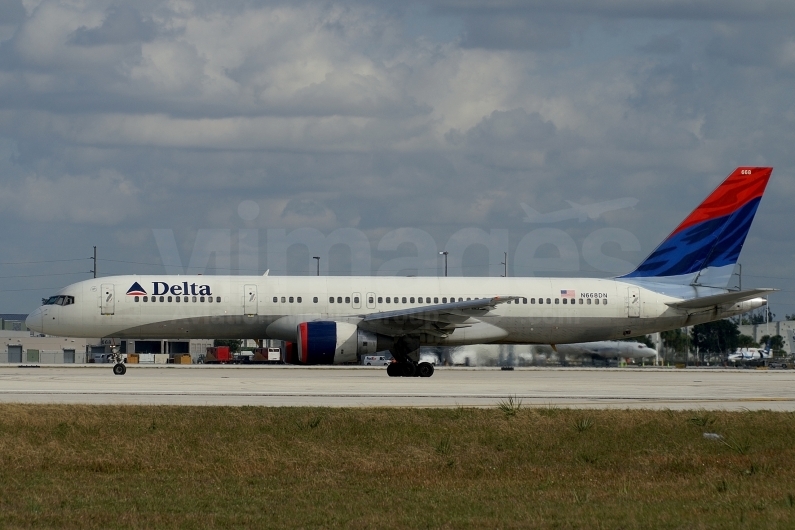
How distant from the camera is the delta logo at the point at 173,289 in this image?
4212 centimetres

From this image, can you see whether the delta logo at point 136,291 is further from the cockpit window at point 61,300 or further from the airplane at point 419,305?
the cockpit window at point 61,300

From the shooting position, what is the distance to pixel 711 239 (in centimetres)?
4709

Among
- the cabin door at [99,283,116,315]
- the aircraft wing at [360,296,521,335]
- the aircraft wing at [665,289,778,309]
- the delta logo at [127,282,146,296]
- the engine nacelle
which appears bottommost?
the engine nacelle

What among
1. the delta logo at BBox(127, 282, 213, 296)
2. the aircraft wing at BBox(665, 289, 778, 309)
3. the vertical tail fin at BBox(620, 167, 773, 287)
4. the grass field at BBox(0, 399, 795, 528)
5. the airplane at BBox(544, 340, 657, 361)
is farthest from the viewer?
the airplane at BBox(544, 340, 657, 361)

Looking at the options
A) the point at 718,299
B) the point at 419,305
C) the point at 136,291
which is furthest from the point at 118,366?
the point at 718,299

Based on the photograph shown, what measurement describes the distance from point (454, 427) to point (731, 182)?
31265mm

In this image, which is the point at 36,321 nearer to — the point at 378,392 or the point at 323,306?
the point at 323,306

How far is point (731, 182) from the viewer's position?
47.6 m

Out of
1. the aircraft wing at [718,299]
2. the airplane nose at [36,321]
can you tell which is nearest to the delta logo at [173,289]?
the airplane nose at [36,321]

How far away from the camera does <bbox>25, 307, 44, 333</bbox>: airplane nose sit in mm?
42906

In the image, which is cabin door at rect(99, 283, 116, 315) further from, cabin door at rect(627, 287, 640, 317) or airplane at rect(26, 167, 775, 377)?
cabin door at rect(627, 287, 640, 317)

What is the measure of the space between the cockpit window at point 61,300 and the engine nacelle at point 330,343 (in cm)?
991

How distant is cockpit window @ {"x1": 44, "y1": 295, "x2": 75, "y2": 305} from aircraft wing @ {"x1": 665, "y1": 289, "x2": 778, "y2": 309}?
25357 millimetres

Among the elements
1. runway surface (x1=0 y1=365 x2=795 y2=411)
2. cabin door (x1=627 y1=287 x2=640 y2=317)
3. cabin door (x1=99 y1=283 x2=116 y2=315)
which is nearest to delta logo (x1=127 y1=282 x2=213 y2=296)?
cabin door (x1=99 y1=283 x2=116 y2=315)
